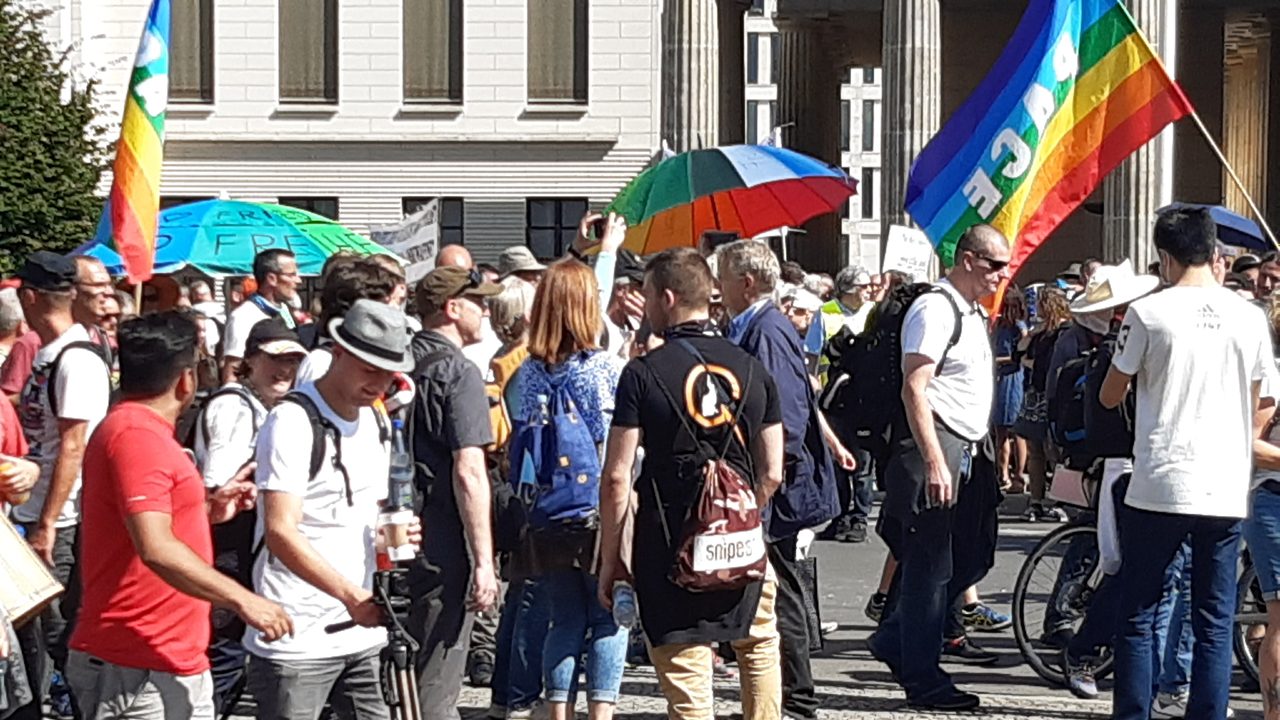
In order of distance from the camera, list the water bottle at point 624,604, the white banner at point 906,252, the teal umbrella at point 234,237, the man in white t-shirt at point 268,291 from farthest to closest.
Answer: the white banner at point 906,252 < the teal umbrella at point 234,237 < the man in white t-shirt at point 268,291 < the water bottle at point 624,604

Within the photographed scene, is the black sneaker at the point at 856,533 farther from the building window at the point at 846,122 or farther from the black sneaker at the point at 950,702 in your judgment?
the building window at the point at 846,122

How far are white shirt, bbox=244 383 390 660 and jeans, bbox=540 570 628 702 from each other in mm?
2085

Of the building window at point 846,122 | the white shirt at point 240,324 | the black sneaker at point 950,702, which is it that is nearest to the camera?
the black sneaker at point 950,702

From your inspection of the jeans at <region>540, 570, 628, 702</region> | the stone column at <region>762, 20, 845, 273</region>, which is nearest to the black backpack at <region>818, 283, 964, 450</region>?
the jeans at <region>540, 570, 628, 702</region>

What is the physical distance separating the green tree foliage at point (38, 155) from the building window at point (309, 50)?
7.14 meters

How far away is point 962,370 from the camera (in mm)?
9695

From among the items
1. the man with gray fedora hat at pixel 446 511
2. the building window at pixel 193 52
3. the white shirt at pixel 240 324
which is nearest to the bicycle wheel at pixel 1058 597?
the man with gray fedora hat at pixel 446 511

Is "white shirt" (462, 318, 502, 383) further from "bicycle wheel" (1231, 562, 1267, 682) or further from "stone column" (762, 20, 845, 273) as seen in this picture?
"stone column" (762, 20, 845, 273)

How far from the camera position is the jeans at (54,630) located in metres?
7.84

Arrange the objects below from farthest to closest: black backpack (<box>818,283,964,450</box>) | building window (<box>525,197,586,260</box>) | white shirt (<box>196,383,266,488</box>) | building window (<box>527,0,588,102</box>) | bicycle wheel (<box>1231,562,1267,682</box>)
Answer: building window (<box>525,197,586,260</box>)
building window (<box>527,0,588,102</box>)
black backpack (<box>818,283,964,450</box>)
bicycle wheel (<box>1231,562,1267,682</box>)
white shirt (<box>196,383,266,488</box>)

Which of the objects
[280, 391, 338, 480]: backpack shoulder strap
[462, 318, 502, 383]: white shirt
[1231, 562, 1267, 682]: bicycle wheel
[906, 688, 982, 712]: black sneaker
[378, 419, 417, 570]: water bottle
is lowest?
[906, 688, 982, 712]: black sneaker

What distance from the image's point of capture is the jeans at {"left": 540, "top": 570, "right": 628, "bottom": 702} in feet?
27.4

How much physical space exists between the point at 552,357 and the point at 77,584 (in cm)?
188

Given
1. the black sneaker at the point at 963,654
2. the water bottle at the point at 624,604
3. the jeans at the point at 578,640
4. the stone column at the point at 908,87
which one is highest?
the stone column at the point at 908,87
